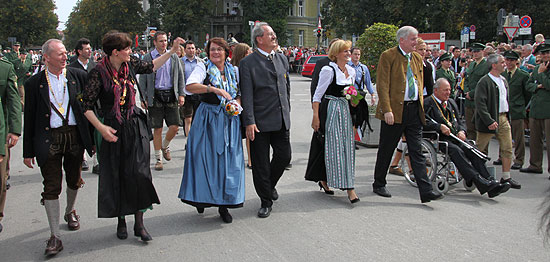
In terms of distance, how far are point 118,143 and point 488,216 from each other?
159 inches

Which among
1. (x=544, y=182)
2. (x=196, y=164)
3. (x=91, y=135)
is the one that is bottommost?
(x=544, y=182)

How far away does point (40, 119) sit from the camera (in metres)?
4.87

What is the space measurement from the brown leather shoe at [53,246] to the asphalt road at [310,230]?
10 cm

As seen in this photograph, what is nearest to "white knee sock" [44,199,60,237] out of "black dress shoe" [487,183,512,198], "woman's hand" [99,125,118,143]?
"woman's hand" [99,125,118,143]

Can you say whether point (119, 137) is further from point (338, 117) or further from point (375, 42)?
point (375, 42)

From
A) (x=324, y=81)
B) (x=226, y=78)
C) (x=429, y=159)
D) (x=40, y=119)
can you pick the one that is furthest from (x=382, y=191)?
(x=40, y=119)

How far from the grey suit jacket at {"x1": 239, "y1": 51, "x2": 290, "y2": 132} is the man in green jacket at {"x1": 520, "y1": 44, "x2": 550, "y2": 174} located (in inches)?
175

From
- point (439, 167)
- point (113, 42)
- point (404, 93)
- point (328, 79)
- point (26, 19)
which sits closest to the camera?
point (113, 42)

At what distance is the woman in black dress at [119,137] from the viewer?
4.77 meters

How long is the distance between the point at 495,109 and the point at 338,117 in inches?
105

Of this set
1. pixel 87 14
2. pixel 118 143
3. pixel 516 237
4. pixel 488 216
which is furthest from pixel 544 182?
pixel 87 14

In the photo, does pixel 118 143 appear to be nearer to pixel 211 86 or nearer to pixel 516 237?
pixel 211 86

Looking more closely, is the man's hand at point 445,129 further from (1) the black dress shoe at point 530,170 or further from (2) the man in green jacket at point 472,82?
(2) the man in green jacket at point 472,82

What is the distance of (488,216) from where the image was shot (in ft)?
19.3
